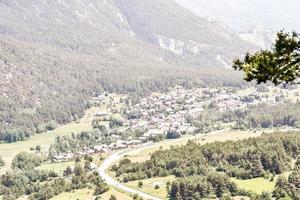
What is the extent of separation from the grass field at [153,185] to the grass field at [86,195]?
26.3ft

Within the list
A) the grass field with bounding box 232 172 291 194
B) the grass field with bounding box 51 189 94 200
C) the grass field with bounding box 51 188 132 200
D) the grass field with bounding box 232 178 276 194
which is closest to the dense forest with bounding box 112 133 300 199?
the grass field with bounding box 232 172 291 194

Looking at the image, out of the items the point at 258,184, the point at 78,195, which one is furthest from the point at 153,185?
the point at 258,184

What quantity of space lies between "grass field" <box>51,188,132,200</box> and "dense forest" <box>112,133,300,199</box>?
1241cm

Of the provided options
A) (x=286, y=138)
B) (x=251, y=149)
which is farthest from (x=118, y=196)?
(x=286, y=138)

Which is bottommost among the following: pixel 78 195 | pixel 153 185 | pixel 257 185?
pixel 78 195

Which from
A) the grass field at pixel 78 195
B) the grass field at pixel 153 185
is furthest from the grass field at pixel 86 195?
the grass field at pixel 153 185

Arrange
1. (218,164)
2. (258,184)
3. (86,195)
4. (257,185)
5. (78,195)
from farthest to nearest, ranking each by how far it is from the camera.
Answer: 1. (218,164)
2. (78,195)
3. (86,195)
4. (258,184)
5. (257,185)

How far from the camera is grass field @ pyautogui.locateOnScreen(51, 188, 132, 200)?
152 metres

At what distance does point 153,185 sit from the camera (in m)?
165

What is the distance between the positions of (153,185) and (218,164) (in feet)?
70.9

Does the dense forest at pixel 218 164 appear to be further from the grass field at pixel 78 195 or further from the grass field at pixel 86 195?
the grass field at pixel 78 195

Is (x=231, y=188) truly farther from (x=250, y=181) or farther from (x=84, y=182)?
(x=84, y=182)

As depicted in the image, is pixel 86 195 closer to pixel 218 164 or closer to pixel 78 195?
pixel 78 195

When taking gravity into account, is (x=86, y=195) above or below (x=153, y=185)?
below
